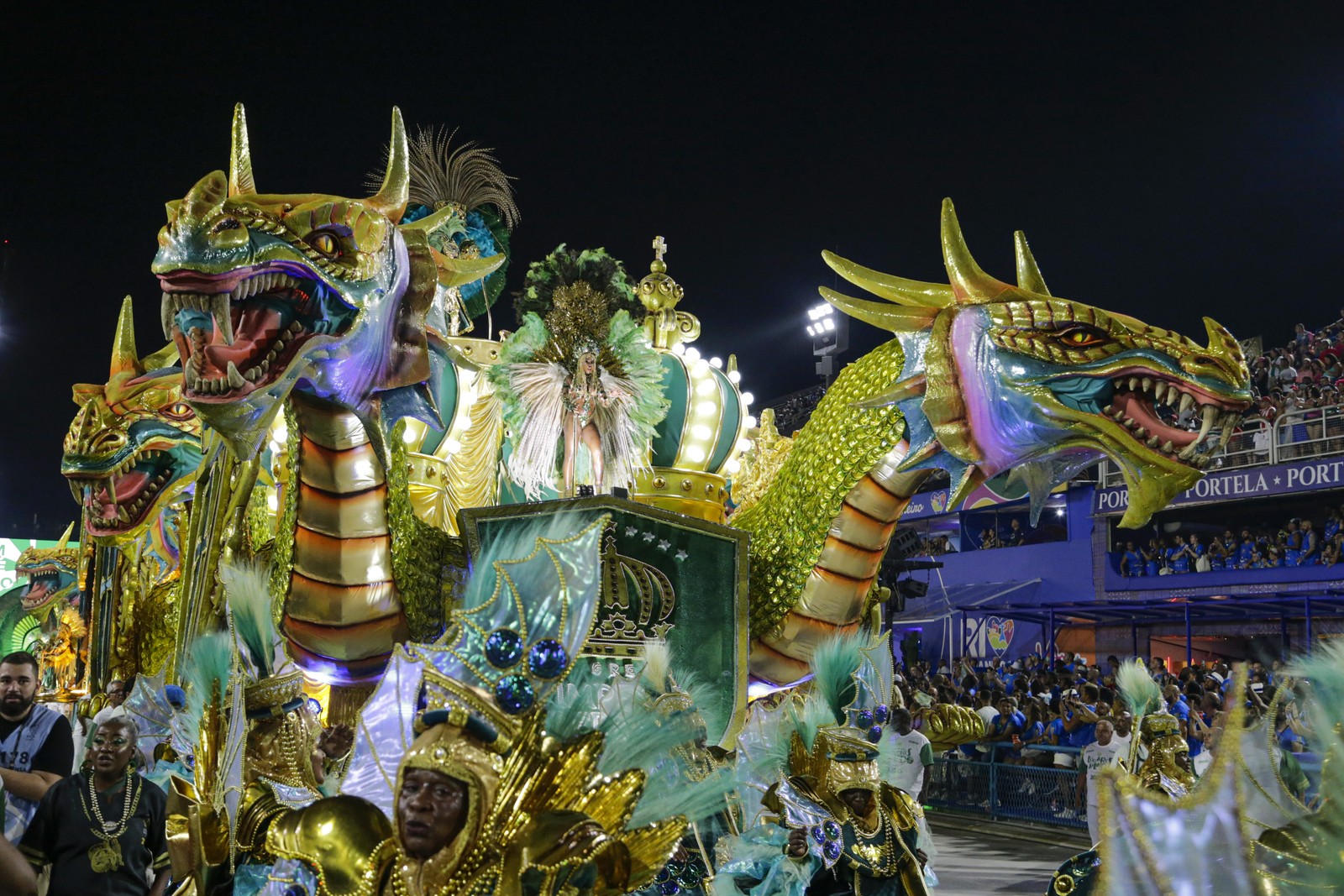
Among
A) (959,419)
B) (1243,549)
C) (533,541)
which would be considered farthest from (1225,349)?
(1243,549)

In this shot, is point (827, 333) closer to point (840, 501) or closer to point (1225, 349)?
point (840, 501)

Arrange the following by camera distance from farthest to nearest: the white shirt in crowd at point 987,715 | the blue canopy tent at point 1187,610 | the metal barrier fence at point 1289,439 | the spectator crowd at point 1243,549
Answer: the metal barrier fence at point 1289,439 → the spectator crowd at point 1243,549 → the blue canopy tent at point 1187,610 → the white shirt in crowd at point 987,715

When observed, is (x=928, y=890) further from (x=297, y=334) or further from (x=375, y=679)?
(x=297, y=334)

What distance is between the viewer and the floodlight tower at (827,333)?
24156 millimetres

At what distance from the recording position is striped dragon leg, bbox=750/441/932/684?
523 cm

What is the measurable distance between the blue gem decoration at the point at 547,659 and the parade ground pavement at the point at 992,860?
6.38 meters

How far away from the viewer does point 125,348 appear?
6.83 meters

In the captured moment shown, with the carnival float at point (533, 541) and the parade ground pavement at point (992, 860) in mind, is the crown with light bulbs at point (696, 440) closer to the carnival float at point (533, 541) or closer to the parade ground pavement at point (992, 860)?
the carnival float at point (533, 541)

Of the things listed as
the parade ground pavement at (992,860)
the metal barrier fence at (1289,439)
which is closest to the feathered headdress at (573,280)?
the parade ground pavement at (992,860)

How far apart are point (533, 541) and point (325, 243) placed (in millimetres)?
1953

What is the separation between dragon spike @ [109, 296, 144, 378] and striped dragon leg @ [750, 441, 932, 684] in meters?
3.68

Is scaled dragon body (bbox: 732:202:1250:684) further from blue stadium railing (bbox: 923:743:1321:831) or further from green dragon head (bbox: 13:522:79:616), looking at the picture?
blue stadium railing (bbox: 923:743:1321:831)

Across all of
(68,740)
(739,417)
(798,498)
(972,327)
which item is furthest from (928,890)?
(68,740)

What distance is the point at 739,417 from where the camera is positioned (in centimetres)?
642
